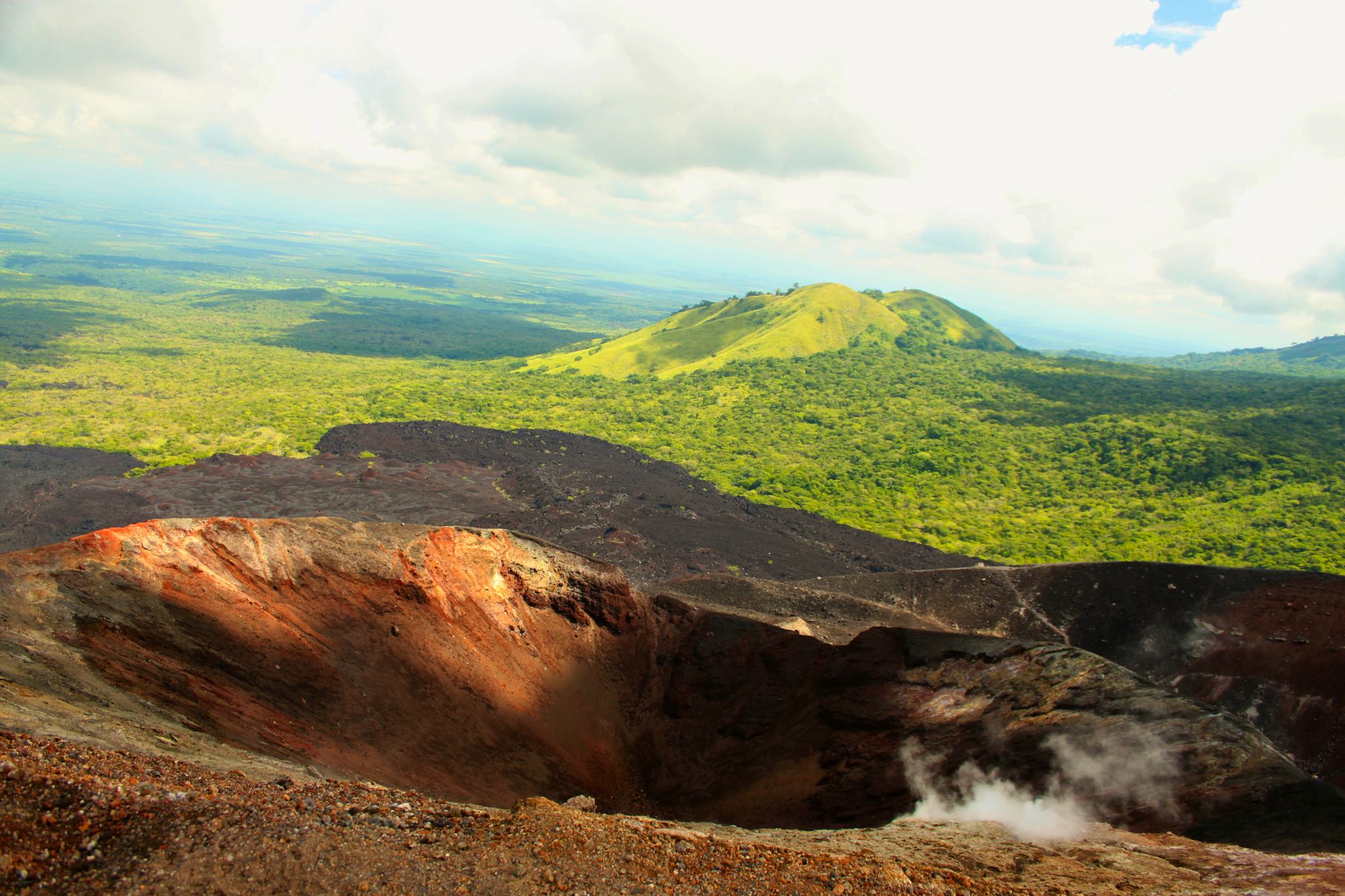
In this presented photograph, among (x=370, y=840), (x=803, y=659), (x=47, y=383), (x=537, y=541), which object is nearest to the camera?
(x=370, y=840)

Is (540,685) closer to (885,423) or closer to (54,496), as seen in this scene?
(54,496)

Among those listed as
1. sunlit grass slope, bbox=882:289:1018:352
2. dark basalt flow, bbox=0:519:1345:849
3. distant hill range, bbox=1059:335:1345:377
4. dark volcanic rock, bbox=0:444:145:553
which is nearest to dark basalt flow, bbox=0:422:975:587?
dark volcanic rock, bbox=0:444:145:553

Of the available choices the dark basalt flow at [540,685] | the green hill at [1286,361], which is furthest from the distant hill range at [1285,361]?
the dark basalt flow at [540,685]

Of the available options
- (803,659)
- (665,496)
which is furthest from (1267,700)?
(665,496)

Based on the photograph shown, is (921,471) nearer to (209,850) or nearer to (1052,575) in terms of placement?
(1052,575)

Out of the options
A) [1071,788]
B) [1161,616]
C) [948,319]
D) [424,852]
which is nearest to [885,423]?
[1161,616]

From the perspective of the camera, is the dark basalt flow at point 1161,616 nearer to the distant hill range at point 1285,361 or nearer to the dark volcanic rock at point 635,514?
the dark volcanic rock at point 635,514

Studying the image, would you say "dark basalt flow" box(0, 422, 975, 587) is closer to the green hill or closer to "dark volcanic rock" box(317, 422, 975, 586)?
"dark volcanic rock" box(317, 422, 975, 586)

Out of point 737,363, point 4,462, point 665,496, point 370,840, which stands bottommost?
point 4,462
